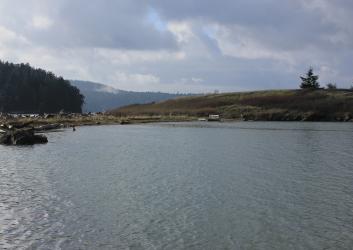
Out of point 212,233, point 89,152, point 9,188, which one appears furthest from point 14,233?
point 89,152

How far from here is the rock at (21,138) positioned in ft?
257

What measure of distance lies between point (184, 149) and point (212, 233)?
46.6m

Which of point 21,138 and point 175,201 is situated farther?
Result: point 21,138

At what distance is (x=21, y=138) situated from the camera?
3091 inches

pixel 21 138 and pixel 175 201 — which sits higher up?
pixel 21 138

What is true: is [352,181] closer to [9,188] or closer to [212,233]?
[212,233]

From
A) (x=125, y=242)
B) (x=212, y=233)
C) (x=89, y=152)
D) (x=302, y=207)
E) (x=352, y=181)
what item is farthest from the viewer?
(x=89, y=152)

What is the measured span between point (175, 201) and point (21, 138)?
166ft

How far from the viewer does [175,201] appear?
112 feet

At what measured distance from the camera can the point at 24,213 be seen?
3011 cm

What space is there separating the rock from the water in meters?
15.5

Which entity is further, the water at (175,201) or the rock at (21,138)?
the rock at (21,138)

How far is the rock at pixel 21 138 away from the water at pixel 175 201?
610 inches

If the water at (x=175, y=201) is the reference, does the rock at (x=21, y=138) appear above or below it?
above
